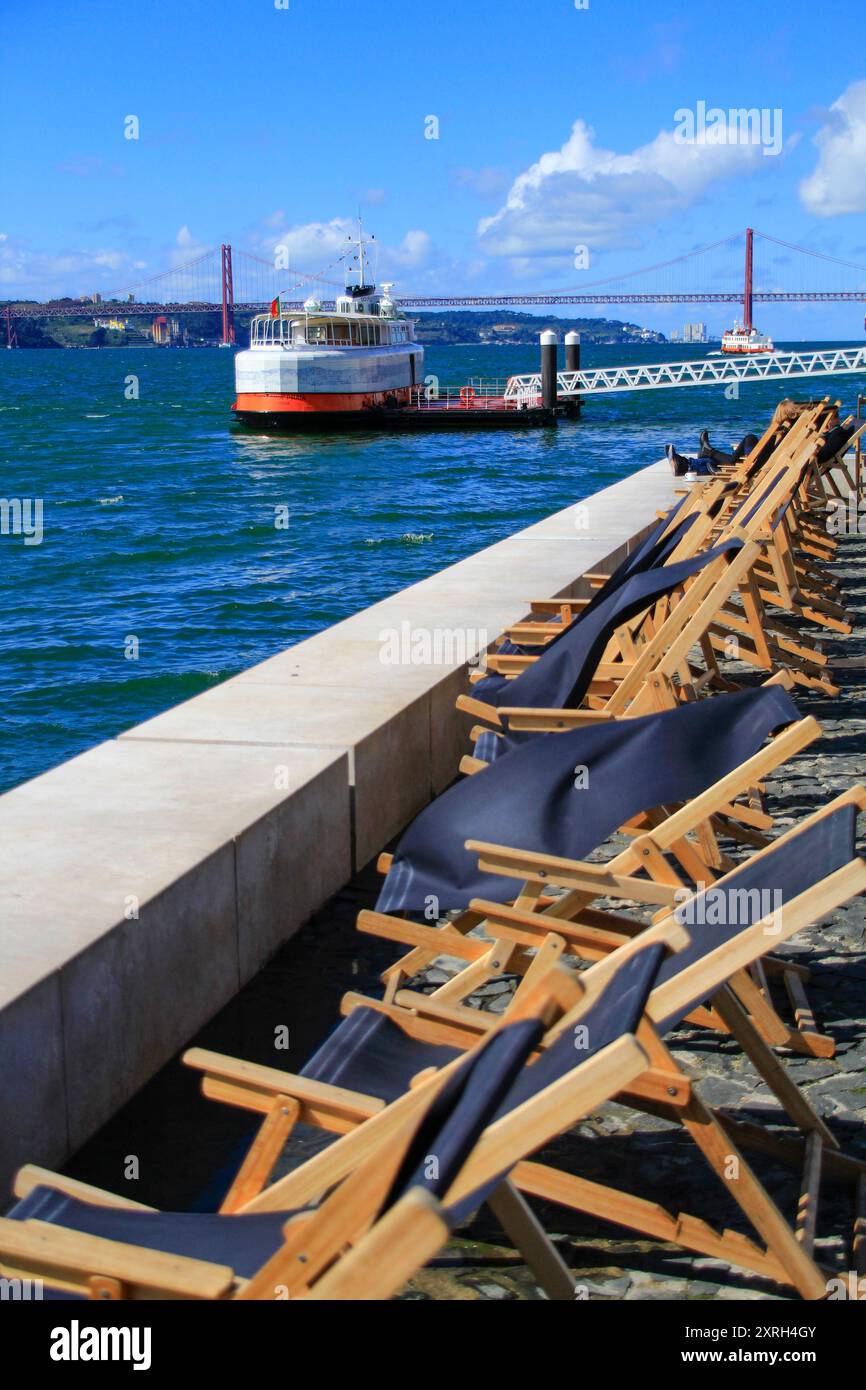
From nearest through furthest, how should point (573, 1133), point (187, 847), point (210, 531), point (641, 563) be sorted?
point (573, 1133) < point (187, 847) < point (641, 563) < point (210, 531)

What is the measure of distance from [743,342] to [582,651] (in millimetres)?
130382

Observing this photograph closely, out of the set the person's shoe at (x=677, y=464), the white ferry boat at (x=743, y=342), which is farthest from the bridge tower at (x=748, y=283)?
the person's shoe at (x=677, y=464)

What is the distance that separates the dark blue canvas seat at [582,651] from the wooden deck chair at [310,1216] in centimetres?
244

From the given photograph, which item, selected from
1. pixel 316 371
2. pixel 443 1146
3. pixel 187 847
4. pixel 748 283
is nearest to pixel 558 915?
pixel 187 847

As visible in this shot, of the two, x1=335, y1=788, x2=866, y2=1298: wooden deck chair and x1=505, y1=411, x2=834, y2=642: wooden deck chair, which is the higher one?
x1=505, y1=411, x2=834, y2=642: wooden deck chair

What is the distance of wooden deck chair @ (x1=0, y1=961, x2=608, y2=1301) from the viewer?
165 cm

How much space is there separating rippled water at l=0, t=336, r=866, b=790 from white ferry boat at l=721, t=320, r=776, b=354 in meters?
66.0

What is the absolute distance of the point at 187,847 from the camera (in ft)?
11.9

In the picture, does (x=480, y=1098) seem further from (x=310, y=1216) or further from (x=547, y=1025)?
(x=310, y=1216)

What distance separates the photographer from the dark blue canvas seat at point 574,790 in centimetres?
343

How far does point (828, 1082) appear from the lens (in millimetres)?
3301

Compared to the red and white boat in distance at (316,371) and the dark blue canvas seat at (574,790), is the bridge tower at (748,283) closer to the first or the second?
the red and white boat in distance at (316,371)

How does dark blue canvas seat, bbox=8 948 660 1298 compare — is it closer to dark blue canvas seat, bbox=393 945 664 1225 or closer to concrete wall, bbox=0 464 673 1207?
dark blue canvas seat, bbox=393 945 664 1225

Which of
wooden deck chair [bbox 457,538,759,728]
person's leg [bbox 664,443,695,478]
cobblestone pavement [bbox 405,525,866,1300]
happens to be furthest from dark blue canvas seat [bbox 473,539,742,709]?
person's leg [bbox 664,443,695,478]
